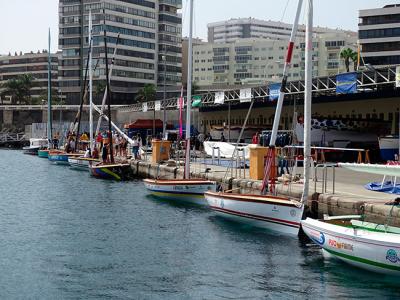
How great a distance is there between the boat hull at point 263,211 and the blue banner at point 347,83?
18803 mm

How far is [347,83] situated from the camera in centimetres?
4362

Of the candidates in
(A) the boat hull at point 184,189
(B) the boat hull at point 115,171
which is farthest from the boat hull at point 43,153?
(A) the boat hull at point 184,189

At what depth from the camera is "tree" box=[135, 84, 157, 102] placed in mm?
148500

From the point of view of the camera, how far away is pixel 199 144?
217 ft

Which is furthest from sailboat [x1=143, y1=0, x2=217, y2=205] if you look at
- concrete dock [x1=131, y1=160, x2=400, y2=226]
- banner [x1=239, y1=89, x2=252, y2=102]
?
banner [x1=239, y1=89, x2=252, y2=102]

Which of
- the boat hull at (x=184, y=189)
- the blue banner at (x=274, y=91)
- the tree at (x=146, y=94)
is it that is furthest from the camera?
the tree at (x=146, y=94)

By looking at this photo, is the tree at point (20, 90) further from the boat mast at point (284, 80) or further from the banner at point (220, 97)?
the boat mast at point (284, 80)

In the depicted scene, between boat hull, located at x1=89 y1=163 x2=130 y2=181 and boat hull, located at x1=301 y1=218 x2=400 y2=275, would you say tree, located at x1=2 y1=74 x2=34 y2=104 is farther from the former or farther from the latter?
boat hull, located at x1=301 y1=218 x2=400 y2=275

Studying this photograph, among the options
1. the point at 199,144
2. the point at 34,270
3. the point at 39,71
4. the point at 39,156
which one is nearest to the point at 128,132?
the point at 39,156

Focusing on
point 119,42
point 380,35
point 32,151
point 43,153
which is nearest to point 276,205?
point 43,153

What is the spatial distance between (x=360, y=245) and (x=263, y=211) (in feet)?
21.1

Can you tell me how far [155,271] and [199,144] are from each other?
46873 mm

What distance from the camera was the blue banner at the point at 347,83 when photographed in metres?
43.1

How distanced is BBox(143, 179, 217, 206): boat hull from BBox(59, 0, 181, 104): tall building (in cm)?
11557
